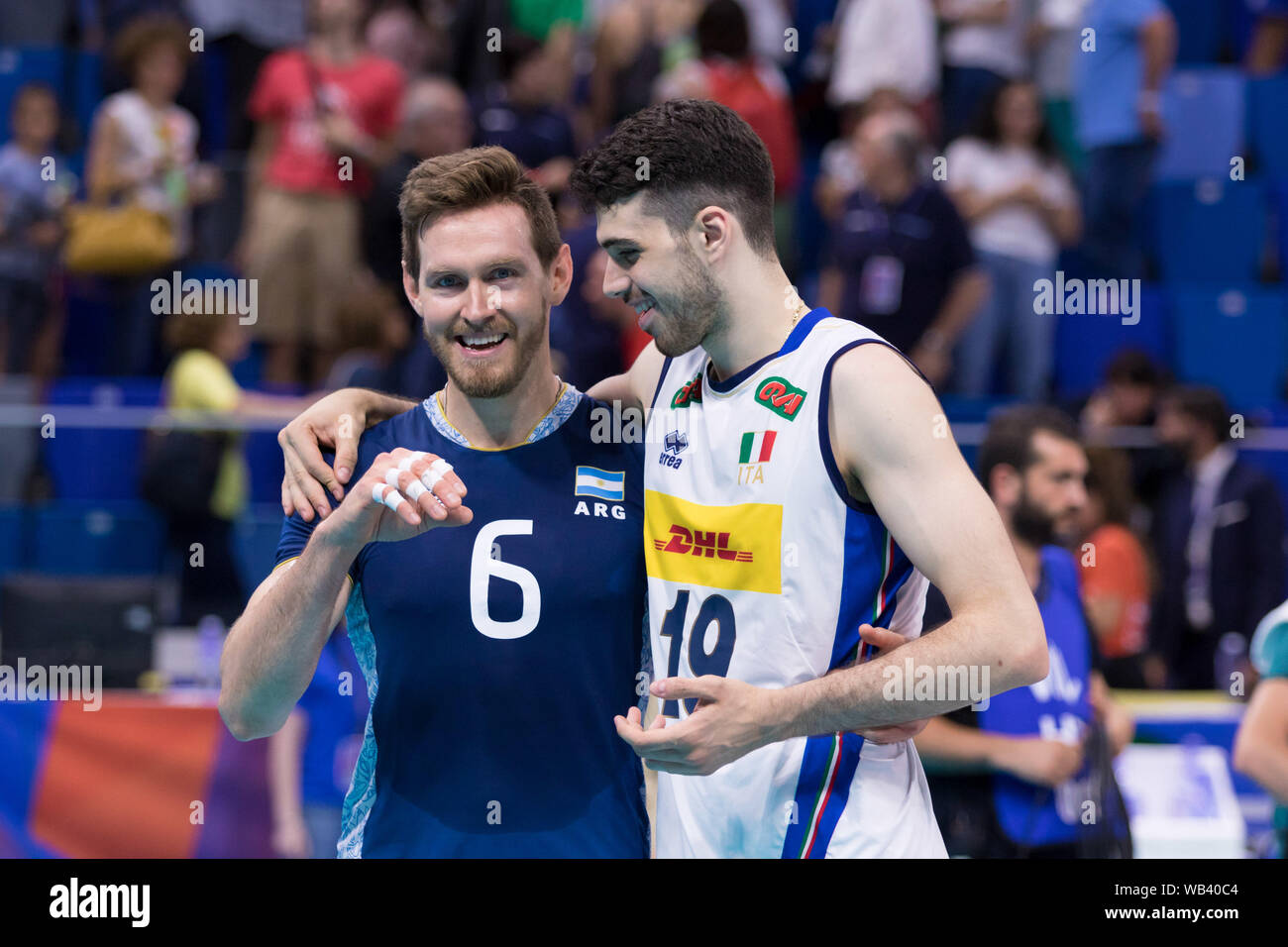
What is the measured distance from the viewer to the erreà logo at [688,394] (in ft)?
12.0

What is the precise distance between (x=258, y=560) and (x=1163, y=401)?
5155 millimetres

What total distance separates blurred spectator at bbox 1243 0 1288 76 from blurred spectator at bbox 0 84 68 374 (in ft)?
29.0

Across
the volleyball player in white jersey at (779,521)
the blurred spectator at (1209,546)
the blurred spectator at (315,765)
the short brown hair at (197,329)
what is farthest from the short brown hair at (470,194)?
the blurred spectator at (1209,546)

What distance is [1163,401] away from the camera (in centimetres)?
882

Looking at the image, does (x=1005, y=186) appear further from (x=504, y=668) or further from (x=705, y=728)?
(x=705, y=728)

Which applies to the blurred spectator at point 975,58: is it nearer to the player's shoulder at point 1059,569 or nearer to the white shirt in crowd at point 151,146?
the white shirt in crowd at point 151,146

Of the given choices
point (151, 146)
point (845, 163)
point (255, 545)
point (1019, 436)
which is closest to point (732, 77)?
point (845, 163)

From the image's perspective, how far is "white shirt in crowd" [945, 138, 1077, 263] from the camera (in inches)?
381

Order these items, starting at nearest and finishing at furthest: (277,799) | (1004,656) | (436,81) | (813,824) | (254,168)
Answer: (1004,656) < (813,824) < (277,799) < (436,81) < (254,168)

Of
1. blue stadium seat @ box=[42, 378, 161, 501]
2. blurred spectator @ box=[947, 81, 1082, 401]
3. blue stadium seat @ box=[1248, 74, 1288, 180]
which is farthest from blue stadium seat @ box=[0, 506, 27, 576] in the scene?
blue stadium seat @ box=[1248, 74, 1288, 180]

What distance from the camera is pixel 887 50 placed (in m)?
10.3

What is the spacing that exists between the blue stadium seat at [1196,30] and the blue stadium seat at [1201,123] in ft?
2.58
